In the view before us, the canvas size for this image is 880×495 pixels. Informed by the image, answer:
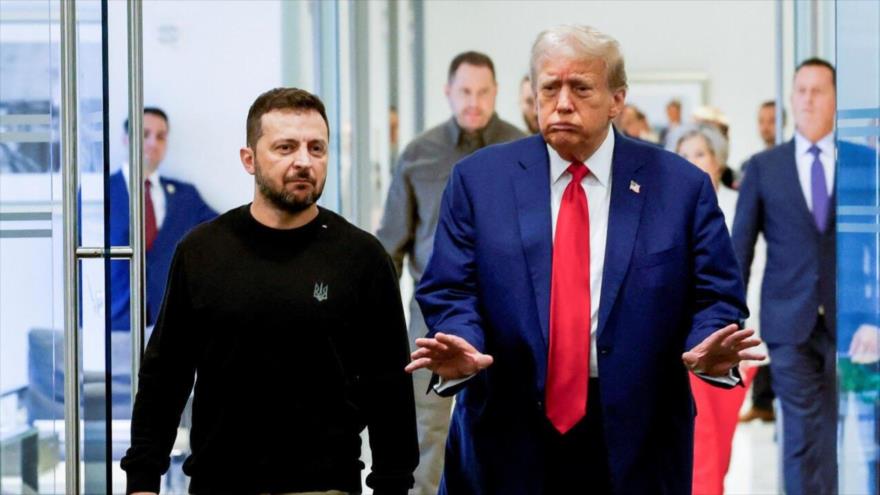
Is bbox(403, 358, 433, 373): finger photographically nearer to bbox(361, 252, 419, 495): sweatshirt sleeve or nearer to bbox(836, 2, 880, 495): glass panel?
bbox(361, 252, 419, 495): sweatshirt sleeve

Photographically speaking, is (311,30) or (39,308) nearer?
(39,308)

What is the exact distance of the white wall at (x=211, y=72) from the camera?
5.56 m

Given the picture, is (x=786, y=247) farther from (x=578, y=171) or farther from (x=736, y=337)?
(x=736, y=337)

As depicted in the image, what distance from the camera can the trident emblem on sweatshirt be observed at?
3.81 meters

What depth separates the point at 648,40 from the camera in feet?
49.0

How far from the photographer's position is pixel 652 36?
14.9 metres

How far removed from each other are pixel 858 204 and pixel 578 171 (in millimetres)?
1453

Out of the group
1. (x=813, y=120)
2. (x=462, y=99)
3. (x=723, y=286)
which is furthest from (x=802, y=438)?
(x=723, y=286)

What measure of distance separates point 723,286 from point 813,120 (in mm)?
3940

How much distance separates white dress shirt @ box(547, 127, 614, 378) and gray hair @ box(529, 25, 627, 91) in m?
0.16

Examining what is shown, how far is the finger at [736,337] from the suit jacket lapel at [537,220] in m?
0.40

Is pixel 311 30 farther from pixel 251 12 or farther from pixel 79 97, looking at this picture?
pixel 79 97

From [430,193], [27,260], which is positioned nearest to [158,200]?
[27,260]

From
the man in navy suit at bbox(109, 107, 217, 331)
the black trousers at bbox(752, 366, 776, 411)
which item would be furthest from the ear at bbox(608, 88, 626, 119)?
the black trousers at bbox(752, 366, 776, 411)
